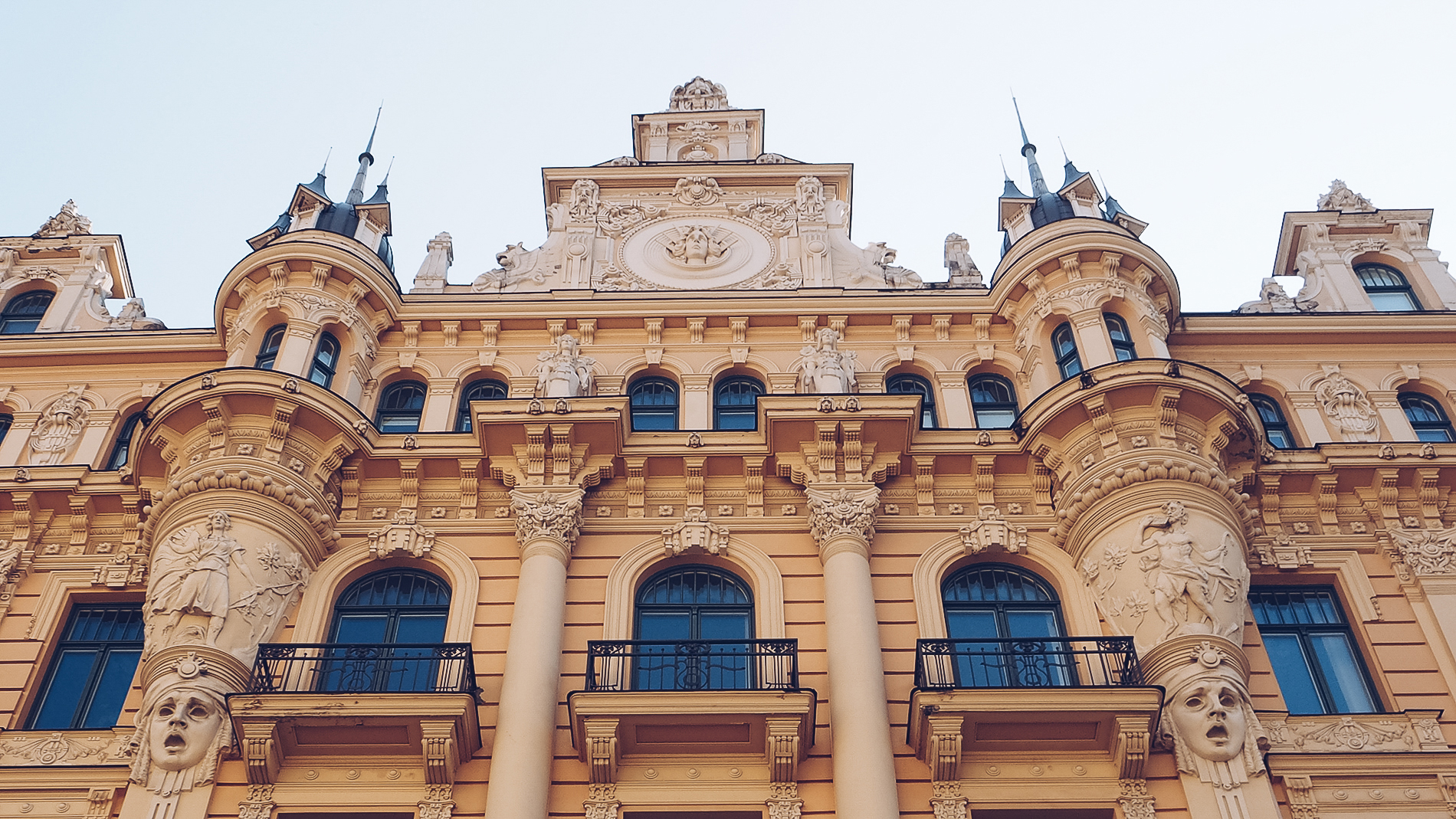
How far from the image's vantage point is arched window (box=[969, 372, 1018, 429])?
24.1 meters

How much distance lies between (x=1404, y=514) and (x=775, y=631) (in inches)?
407

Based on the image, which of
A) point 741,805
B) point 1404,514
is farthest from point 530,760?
point 1404,514

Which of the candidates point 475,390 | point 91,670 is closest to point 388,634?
point 91,670

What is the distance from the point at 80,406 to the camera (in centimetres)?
2503

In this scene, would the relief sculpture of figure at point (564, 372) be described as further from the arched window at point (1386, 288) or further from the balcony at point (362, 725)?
the arched window at point (1386, 288)

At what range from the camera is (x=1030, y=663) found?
1917 cm

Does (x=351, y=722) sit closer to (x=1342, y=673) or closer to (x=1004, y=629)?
(x=1004, y=629)

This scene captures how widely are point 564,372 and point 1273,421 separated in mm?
12551

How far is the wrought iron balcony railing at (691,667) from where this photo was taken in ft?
60.5

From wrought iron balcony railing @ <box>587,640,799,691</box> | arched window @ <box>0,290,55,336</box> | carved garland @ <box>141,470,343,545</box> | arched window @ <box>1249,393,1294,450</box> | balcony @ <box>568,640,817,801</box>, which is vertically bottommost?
balcony @ <box>568,640,817,801</box>

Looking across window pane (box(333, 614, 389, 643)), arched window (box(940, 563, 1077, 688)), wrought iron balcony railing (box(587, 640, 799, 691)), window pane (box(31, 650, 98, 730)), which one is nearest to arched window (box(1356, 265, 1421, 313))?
arched window (box(940, 563, 1077, 688))

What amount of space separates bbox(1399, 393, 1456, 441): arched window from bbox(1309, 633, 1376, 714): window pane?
5453 mm

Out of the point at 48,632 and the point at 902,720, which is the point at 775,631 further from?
the point at 48,632

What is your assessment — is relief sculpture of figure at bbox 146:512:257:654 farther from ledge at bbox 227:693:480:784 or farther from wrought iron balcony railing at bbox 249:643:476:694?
ledge at bbox 227:693:480:784
